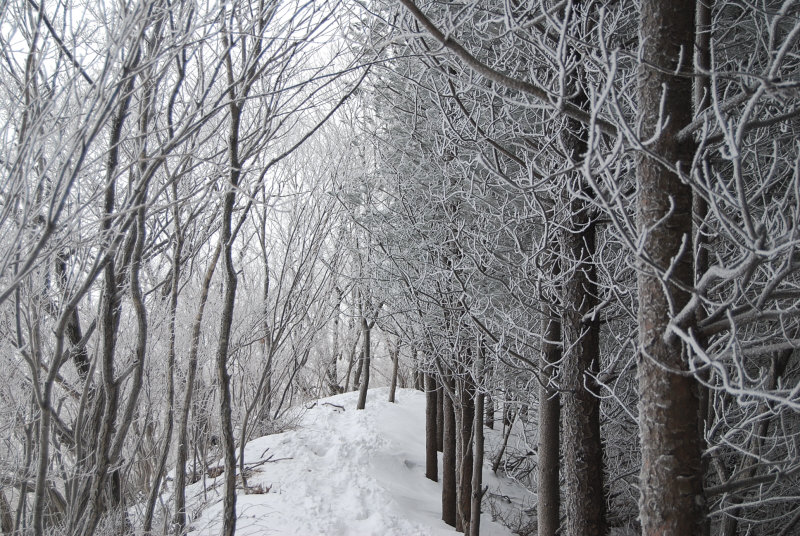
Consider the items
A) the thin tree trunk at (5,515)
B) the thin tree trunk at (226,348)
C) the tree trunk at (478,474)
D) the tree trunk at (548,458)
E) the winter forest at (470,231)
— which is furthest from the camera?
the thin tree trunk at (5,515)

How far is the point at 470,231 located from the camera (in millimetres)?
4305

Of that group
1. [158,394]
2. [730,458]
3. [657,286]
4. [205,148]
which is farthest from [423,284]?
[657,286]

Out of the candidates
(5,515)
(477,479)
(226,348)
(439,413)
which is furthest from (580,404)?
(5,515)

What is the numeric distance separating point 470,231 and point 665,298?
8.33 ft

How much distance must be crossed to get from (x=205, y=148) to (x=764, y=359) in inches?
221

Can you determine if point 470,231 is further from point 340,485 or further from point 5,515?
point 5,515

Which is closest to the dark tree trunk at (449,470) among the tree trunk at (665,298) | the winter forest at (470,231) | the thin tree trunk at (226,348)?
the winter forest at (470,231)

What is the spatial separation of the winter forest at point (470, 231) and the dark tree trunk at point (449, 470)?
0.03 metres

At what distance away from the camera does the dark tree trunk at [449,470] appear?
269 inches

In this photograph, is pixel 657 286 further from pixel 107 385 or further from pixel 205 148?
pixel 205 148

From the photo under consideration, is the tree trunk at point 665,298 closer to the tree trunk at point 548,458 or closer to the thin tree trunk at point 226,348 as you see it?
the tree trunk at point 548,458

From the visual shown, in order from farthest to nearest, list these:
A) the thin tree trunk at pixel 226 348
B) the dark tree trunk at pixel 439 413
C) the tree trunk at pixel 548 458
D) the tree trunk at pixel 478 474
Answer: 1. the dark tree trunk at pixel 439 413
2. the tree trunk at pixel 478 474
3. the tree trunk at pixel 548 458
4. the thin tree trunk at pixel 226 348

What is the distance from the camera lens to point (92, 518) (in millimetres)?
2352

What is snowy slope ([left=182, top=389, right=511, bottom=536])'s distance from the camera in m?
5.95
